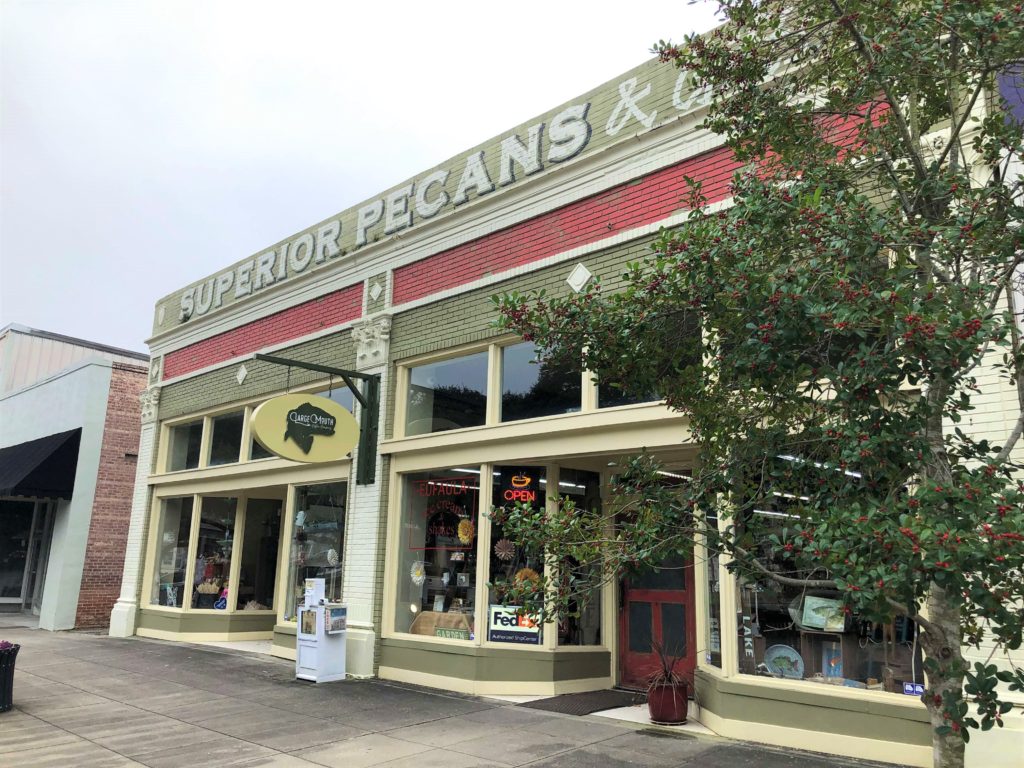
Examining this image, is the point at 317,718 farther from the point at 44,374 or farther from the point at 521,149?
the point at 44,374

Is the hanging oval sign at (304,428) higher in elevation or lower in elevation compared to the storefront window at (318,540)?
higher

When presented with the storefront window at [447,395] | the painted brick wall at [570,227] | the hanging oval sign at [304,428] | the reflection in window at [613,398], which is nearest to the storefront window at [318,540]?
the hanging oval sign at [304,428]

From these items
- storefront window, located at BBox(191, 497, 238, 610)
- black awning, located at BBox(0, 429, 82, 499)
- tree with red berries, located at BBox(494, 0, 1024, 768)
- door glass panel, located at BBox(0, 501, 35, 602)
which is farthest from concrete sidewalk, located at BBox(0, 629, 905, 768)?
door glass panel, located at BBox(0, 501, 35, 602)

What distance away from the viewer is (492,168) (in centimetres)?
1116

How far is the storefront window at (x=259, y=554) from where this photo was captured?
15219mm

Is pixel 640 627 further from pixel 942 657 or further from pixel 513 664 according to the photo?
Result: pixel 942 657

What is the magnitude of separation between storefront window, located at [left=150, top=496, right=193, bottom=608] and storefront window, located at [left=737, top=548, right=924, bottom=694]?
11.8 metres

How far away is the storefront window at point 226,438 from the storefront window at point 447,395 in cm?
496

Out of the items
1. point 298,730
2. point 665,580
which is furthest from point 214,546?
point 665,580

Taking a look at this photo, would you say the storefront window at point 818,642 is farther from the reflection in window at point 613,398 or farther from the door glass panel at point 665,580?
the reflection in window at point 613,398

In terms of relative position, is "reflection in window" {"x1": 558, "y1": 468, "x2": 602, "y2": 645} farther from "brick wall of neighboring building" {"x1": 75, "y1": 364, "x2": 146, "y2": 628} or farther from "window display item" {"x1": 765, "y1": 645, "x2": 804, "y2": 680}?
"brick wall of neighboring building" {"x1": 75, "y1": 364, "x2": 146, "y2": 628}

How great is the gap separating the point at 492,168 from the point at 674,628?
22.1ft

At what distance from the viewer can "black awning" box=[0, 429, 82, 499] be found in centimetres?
1747

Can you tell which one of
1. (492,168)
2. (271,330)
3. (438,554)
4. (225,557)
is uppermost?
(492,168)
